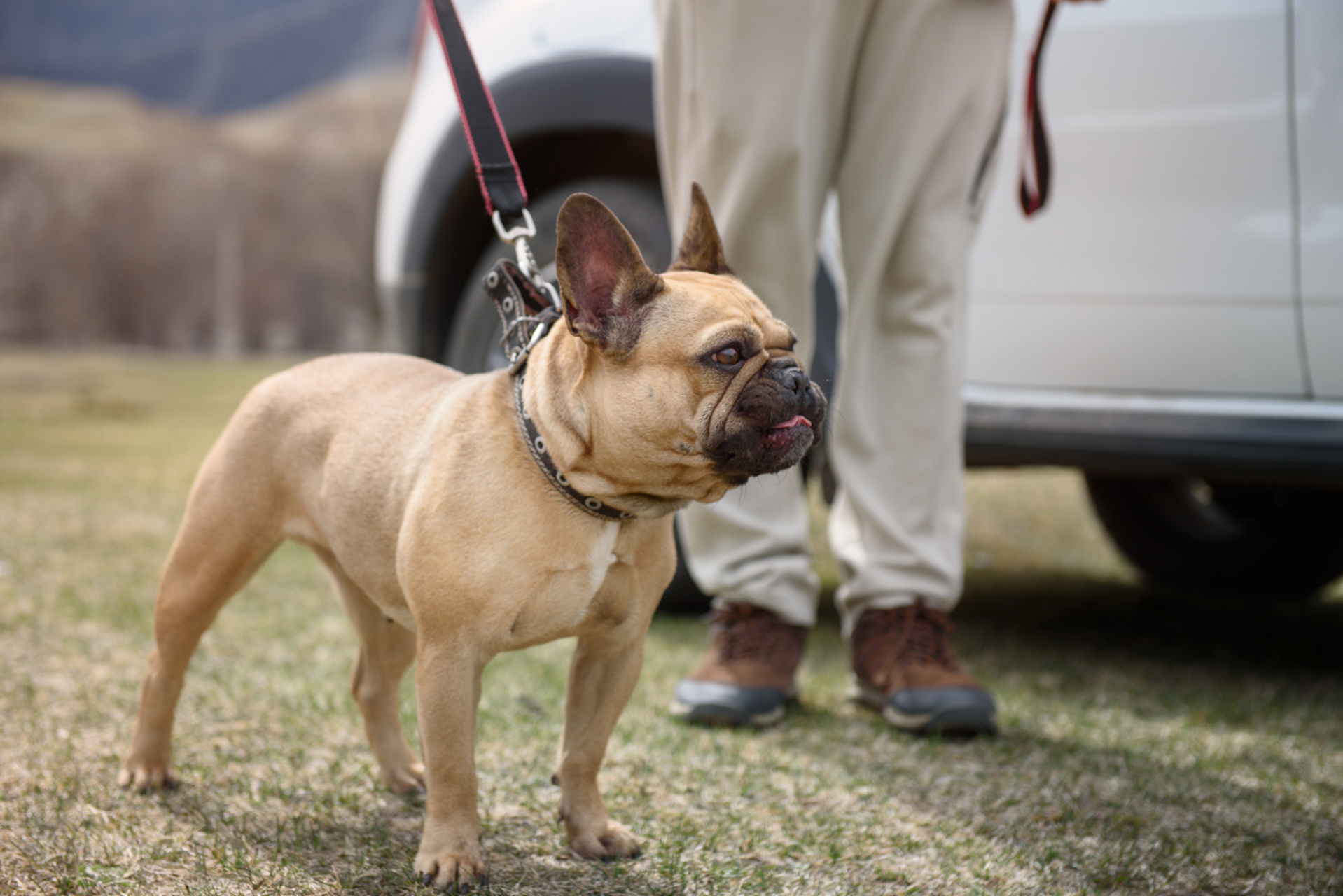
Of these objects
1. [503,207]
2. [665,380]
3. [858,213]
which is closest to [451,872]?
[665,380]

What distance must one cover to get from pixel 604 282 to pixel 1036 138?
A: 1.34m

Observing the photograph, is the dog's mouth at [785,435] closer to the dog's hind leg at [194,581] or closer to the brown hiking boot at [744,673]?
the dog's hind leg at [194,581]

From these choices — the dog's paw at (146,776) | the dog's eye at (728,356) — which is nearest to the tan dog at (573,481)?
the dog's eye at (728,356)

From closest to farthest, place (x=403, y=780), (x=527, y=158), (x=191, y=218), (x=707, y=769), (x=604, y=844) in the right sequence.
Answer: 1. (x=604, y=844)
2. (x=403, y=780)
3. (x=707, y=769)
4. (x=527, y=158)
5. (x=191, y=218)

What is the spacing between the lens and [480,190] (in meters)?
3.21

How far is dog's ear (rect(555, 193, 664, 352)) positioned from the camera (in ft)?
4.38

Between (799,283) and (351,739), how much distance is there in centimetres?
123

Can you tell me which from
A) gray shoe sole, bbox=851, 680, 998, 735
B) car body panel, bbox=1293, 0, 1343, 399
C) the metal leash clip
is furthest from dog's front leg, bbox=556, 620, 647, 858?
car body panel, bbox=1293, 0, 1343, 399

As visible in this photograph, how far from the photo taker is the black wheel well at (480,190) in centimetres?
306

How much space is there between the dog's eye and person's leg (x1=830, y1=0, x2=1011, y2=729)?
3.01 feet

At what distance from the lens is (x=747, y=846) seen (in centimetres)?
159

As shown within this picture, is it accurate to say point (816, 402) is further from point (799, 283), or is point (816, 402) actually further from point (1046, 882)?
point (799, 283)

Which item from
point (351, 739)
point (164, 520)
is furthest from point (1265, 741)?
point (164, 520)

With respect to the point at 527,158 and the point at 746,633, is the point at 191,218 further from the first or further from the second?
the point at 746,633
